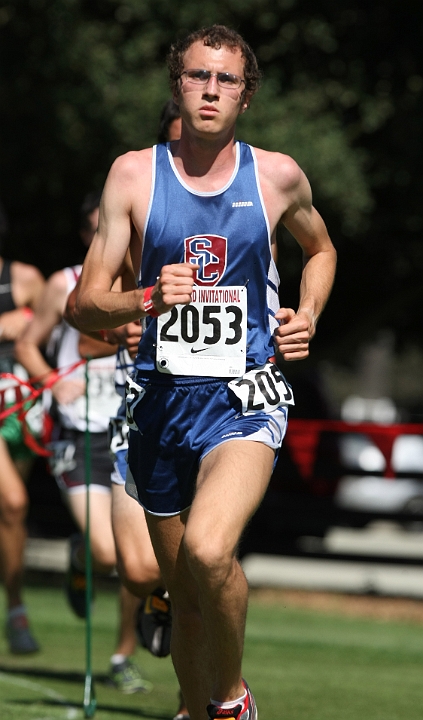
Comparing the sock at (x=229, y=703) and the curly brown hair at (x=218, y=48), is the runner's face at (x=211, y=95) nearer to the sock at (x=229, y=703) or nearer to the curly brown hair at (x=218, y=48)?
the curly brown hair at (x=218, y=48)

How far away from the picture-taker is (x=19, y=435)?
297 inches

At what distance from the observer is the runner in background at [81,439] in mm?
6391

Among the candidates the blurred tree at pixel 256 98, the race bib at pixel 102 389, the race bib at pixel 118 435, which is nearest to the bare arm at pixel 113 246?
the race bib at pixel 118 435

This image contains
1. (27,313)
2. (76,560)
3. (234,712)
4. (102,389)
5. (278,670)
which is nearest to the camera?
(234,712)

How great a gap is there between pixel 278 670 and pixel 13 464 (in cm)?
216

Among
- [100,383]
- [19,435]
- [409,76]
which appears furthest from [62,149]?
[100,383]

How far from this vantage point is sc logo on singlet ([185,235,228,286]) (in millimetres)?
3918

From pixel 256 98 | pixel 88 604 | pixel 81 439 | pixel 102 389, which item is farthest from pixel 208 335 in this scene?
pixel 256 98

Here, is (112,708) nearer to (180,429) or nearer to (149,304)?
(180,429)

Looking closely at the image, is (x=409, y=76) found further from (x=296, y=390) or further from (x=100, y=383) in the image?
(x=100, y=383)

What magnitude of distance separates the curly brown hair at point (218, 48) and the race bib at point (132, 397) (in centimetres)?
106

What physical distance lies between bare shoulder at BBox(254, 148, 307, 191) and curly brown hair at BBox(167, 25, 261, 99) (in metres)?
0.25

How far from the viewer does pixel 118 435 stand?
A: 5.32 meters

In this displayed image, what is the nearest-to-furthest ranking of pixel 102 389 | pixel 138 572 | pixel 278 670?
pixel 138 572, pixel 102 389, pixel 278 670
